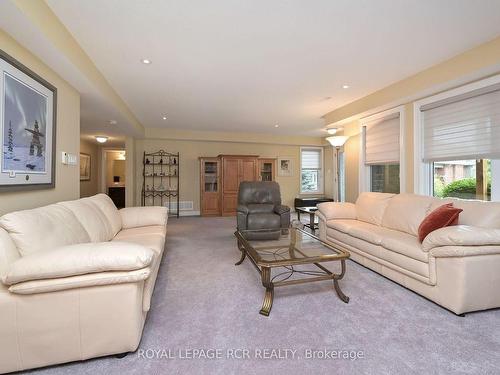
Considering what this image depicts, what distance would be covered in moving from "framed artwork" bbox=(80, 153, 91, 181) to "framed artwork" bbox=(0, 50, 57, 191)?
4766 mm

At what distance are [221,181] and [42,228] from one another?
16.2 ft

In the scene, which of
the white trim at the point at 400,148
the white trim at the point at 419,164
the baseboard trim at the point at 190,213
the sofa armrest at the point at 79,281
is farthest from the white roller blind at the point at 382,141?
the baseboard trim at the point at 190,213

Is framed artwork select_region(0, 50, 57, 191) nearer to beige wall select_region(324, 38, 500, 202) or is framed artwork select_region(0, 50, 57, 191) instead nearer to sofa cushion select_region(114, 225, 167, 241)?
sofa cushion select_region(114, 225, 167, 241)

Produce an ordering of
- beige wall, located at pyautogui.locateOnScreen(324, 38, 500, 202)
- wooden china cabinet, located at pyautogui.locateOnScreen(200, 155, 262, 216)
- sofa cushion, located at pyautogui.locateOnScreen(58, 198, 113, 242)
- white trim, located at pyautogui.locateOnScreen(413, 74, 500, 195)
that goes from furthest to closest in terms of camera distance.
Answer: wooden china cabinet, located at pyautogui.locateOnScreen(200, 155, 262, 216) < white trim, located at pyautogui.locateOnScreen(413, 74, 500, 195) < beige wall, located at pyautogui.locateOnScreen(324, 38, 500, 202) < sofa cushion, located at pyautogui.locateOnScreen(58, 198, 113, 242)

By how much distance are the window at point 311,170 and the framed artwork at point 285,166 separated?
370mm

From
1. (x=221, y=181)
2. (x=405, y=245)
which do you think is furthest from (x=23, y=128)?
(x=221, y=181)

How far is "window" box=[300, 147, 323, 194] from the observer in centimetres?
760

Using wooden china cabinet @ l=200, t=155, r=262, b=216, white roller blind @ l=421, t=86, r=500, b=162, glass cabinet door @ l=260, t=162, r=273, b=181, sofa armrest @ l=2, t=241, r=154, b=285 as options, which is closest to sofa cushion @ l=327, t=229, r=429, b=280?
white roller blind @ l=421, t=86, r=500, b=162

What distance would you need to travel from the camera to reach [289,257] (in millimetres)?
2137

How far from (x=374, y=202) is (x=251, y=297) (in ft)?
7.26

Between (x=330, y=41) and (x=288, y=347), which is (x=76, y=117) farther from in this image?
(x=288, y=347)

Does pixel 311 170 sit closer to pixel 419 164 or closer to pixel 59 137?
pixel 419 164

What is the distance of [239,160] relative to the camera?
6523 millimetres

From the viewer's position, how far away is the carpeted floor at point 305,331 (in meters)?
1.32
